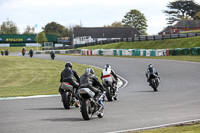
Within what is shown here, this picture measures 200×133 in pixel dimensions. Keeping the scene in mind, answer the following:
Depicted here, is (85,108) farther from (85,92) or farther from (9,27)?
(9,27)

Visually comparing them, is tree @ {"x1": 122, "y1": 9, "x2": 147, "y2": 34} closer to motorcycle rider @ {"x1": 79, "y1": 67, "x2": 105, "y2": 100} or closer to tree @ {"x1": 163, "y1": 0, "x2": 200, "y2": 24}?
tree @ {"x1": 163, "y1": 0, "x2": 200, "y2": 24}

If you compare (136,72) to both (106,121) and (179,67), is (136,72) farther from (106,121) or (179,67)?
(106,121)

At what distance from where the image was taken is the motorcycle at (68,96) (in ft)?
45.5

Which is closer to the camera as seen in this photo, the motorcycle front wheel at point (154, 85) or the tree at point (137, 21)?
the motorcycle front wheel at point (154, 85)

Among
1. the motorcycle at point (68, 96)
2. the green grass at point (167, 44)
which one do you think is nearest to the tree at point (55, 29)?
the green grass at point (167, 44)

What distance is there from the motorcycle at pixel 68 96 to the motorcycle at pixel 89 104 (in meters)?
2.45

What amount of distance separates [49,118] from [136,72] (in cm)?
2409

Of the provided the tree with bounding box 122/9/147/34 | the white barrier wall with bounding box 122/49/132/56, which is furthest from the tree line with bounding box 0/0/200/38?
the white barrier wall with bounding box 122/49/132/56

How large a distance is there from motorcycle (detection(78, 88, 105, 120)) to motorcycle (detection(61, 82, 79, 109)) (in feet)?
8.04

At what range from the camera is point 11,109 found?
14039 mm

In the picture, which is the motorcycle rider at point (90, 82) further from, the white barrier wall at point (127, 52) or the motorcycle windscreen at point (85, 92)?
the white barrier wall at point (127, 52)

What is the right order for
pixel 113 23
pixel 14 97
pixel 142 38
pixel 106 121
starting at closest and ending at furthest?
1. pixel 106 121
2. pixel 14 97
3. pixel 142 38
4. pixel 113 23

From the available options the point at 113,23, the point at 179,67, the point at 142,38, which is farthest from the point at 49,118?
the point at 113,23

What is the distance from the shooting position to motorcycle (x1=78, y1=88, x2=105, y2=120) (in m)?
10.9
